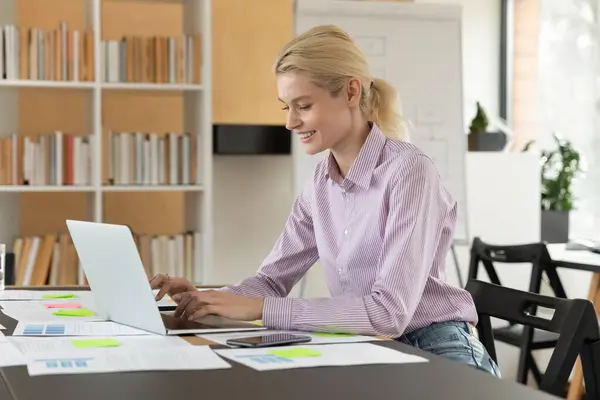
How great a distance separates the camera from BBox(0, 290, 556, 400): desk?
1.30 meters

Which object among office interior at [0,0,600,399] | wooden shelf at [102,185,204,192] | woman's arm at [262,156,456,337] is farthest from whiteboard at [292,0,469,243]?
woman's arm at [262,156,456,337]

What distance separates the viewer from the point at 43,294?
250 cm

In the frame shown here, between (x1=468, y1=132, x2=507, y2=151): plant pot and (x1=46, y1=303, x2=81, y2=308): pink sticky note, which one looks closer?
(x1=46, y1=303, x2=81, y2=308): pink sticky note

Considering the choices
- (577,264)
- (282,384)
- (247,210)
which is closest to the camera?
(282,384)

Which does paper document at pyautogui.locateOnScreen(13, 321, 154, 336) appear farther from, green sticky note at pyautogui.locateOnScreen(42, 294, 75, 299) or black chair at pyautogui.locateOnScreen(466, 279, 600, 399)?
black chair at pyautogui.locateOnScreen(466, 279, 600, 399)

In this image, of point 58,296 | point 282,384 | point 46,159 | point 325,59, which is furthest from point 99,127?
point 282,384

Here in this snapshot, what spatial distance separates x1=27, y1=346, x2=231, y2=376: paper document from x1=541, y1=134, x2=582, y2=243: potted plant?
4201mm

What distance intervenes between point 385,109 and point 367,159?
0.21m

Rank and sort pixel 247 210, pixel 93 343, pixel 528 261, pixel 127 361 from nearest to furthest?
pixel 127 361, pixel 93 343, pixel 528 261, pixel 247 210

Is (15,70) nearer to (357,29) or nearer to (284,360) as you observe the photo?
(357,29)

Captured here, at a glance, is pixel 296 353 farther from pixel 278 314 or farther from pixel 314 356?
pixel 278 314

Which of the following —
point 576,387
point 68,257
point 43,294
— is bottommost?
point 576,387

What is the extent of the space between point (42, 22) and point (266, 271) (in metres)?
2.83

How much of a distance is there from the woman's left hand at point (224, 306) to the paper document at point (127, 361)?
23 centimetres
